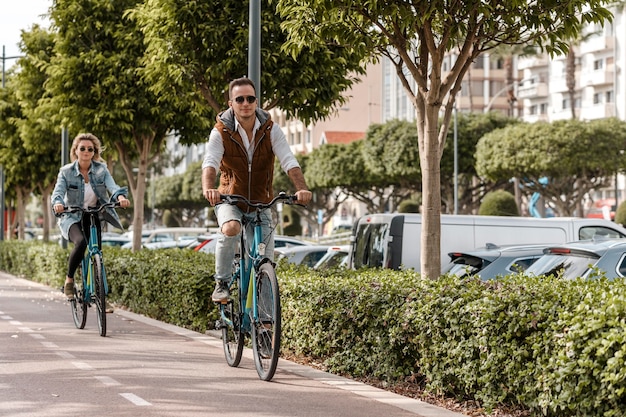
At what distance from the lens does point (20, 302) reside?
18641 millimetres

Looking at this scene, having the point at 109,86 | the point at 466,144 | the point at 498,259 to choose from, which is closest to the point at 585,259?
the point at 498,259

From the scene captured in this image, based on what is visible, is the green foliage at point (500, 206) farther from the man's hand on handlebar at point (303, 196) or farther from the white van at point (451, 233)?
the man's hand on handlebar at point (303, 196)

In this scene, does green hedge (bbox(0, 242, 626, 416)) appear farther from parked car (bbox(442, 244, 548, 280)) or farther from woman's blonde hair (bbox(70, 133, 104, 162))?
parked car (bbox(442, 244, 548, 280))

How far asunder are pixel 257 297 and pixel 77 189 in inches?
180

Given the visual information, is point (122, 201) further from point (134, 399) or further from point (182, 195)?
point (182, 195)

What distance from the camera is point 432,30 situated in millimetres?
10734

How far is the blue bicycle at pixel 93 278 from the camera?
1194 cm

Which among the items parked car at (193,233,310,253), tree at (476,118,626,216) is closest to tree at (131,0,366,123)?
parked car at (193,233,310,253)

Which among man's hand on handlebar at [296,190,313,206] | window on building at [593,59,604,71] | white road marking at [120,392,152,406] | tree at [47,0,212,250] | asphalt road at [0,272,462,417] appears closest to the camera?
asphalt road at [0,272,462,417]

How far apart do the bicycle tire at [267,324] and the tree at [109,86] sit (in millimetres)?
11478

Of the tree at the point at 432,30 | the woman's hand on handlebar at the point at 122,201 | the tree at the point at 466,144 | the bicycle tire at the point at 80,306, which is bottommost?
the bicycle tire at the point at 80,306

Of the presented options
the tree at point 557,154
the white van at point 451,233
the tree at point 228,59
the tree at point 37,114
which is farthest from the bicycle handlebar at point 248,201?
the tree at point 557,154

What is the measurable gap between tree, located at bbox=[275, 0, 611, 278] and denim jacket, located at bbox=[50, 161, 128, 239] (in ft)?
9.67

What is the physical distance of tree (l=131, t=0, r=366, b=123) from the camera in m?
16.0
